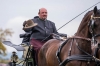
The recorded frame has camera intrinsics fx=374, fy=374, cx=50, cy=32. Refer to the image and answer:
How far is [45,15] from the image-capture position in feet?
35.6

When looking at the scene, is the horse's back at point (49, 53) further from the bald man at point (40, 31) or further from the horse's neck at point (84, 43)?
the horse's neck at point (84, 43)

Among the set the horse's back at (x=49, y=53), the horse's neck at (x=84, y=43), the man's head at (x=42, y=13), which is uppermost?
the man's head at (x=42, y=13)

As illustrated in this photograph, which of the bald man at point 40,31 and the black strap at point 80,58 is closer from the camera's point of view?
the black strap at point 80,58

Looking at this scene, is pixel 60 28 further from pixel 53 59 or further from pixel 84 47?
pixel 84 47

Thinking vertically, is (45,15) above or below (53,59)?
above

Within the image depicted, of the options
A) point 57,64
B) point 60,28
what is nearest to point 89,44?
point 57,64

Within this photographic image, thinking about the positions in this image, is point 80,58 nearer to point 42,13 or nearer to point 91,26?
point 91,26

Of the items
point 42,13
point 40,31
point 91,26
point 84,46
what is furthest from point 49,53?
point 91,26

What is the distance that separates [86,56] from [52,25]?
3.13 m

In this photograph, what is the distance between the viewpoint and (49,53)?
9.69m

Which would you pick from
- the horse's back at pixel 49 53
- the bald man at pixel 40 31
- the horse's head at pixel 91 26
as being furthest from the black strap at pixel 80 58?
the bald man at pixel 40 31

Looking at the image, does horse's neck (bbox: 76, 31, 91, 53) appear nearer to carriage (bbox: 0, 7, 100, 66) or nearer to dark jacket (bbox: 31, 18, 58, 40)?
carriage (bbox: 0, 7, 100, 66)

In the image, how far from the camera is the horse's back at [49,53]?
940cm

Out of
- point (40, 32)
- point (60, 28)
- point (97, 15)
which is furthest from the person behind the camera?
point (40, 32)
